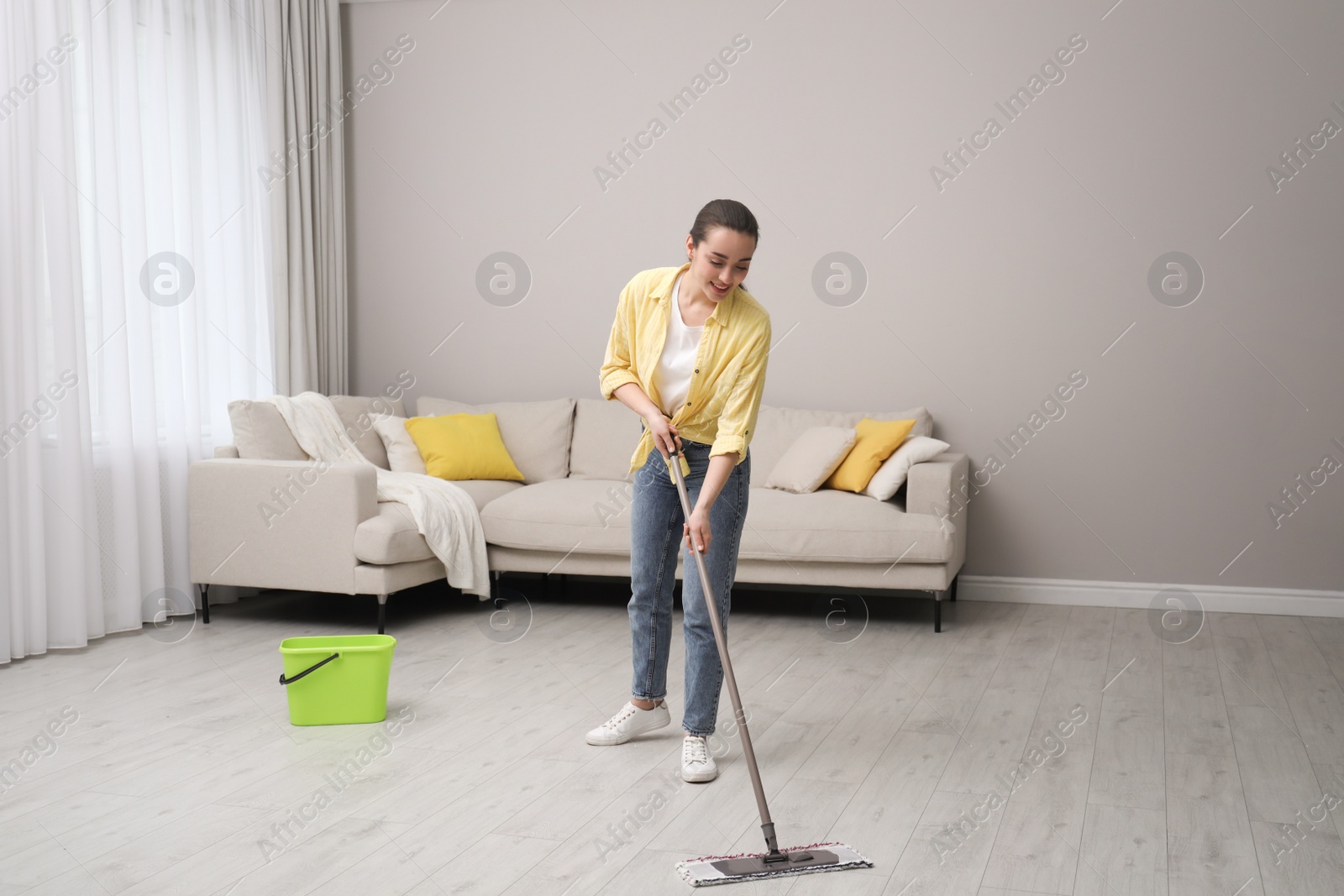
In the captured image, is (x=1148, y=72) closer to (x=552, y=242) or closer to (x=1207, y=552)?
(x=1207, y=552)

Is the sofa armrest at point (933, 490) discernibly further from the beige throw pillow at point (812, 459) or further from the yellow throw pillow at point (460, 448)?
the yellow throw pillow at point (460, 448)

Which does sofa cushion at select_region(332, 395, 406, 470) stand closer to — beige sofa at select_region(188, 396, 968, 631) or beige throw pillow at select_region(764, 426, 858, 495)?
beige sofa at select_region(188, 396, 968, 631)

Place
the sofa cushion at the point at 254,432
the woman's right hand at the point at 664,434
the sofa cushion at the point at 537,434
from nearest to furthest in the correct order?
the woman's right hand at the point at 664,434
the sofa cushion at the point at 254,432
the sofa cushion at the point at 537,434

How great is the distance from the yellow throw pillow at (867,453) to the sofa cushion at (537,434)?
0.96 meters

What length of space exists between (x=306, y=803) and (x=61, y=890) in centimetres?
49

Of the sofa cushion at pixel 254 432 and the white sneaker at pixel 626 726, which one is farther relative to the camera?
the sofa cushion at pixel 254 432

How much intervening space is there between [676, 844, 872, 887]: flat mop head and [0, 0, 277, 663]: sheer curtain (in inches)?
99.3

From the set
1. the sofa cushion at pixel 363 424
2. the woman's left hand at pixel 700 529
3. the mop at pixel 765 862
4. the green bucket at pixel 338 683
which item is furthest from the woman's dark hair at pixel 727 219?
the sofa cushion at pixel 363 424

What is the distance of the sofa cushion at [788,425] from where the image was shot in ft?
14.9

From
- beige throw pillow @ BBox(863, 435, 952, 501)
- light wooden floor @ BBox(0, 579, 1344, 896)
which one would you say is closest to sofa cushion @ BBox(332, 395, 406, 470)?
light wooden floor @ BBox(0, 579, 1344, 896)

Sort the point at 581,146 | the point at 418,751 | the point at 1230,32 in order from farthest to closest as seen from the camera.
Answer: the point at 581,146 < the point at 1230,32 < the point at 418,751

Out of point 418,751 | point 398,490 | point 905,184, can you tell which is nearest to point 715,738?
point 418,751

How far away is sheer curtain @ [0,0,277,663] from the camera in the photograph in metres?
3.48

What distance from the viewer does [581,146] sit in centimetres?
510
